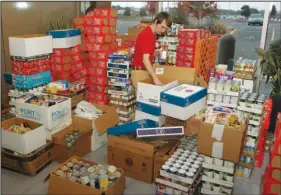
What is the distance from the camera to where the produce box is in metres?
2.96

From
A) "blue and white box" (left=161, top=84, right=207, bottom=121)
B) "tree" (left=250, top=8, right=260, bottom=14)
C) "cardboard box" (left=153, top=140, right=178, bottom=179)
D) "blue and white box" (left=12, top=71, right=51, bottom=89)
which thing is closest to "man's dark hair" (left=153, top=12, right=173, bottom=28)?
"blue and white box" (left=161, top=84, right=207, bottom=121)

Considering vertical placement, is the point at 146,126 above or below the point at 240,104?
below

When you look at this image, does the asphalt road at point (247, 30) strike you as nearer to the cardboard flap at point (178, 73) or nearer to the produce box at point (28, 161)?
the cardboard flap at point (178, 73)

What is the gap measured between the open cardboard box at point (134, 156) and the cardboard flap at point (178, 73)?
1055mm

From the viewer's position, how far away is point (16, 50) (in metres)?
3.58

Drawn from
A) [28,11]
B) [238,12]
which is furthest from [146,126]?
[238,12]

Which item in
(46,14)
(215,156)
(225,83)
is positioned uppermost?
(46,14)

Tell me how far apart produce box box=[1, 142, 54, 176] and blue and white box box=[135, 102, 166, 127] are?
3.56ft

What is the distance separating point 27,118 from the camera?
10.9 feet

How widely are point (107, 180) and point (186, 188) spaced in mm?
676

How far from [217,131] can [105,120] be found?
1702 mm

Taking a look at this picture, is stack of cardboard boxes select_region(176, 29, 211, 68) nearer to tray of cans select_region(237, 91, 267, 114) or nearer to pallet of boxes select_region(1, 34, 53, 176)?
tray of cans select_region(237, 91, 267, 114)

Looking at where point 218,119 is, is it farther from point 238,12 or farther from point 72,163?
point 238,12

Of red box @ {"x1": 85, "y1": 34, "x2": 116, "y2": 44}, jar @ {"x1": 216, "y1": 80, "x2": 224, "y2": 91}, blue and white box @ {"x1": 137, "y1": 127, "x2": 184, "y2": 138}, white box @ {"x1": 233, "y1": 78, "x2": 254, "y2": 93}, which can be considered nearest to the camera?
blue and white box @ {"x1": 137, "y1": 127, "x2": 184, "y2": 138}
